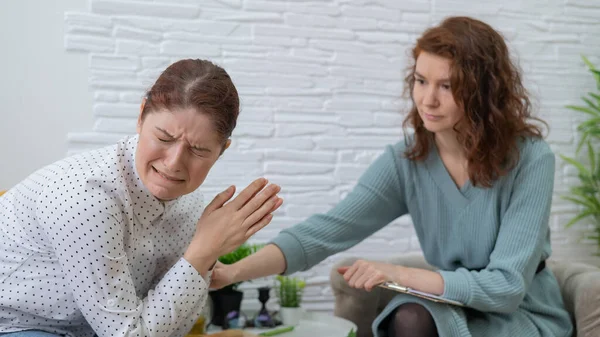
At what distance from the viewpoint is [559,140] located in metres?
3.22

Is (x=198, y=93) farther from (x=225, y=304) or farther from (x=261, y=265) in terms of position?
(x=225, y=304)

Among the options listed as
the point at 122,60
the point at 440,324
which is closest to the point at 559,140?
the point at 440,324

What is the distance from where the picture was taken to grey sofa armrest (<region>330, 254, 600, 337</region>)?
208 cm

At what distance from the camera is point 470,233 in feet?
6.89

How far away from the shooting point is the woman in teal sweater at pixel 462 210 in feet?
6.28

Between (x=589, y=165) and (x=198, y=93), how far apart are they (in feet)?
7.70

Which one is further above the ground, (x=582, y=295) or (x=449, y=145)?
(x=449, y=145)

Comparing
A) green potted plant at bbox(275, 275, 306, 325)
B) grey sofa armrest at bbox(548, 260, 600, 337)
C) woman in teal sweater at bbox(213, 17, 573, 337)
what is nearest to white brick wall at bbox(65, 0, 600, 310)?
green potted plant at bbox(275, 275, 306, 325)

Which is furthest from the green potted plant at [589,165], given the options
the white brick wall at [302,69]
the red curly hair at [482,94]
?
the red curly hair at [482,94]

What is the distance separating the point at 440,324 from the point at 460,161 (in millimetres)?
523

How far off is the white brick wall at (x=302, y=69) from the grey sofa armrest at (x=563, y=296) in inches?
22.5

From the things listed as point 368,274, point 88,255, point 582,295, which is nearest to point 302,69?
point 368,274

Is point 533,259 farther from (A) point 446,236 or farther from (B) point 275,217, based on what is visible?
(B) point 275,217

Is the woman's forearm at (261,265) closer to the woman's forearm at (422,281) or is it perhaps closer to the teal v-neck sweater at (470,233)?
the teal v-neck sweater at (470,233)
